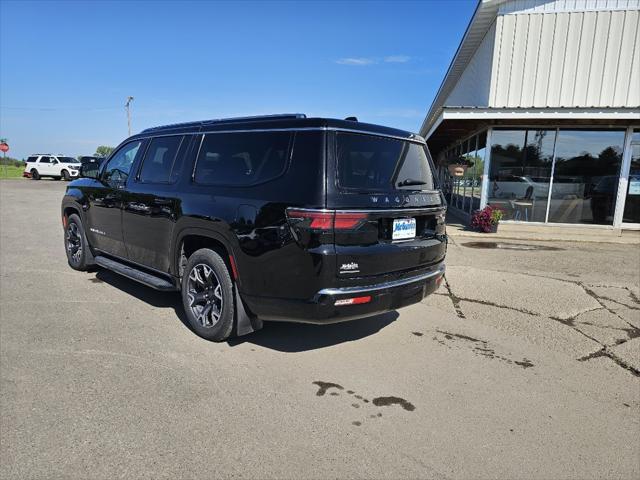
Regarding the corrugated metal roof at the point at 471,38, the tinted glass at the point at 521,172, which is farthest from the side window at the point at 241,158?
the tinted glass at the point at 521,172

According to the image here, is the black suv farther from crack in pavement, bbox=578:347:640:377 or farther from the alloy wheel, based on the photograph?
crack in pavement, bbox=578:347:640:377

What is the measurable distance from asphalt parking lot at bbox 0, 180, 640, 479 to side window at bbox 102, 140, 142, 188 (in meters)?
1.39

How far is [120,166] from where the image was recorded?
17.9ft

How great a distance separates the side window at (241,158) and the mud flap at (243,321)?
3.24 feet

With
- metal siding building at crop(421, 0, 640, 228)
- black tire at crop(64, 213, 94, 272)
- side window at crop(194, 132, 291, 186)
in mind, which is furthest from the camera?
metal siding building at crop(421, 0, 640, 228)

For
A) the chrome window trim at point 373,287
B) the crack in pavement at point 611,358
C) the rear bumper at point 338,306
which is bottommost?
the crack in pavement at point 611,358

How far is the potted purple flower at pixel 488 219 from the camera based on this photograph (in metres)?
11.5

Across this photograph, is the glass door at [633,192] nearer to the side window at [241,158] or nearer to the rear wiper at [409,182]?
the rear wiper at [409,182]

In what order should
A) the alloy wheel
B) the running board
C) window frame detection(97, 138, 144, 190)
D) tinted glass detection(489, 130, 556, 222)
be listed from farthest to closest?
tinted glass detection(489, 130, 556, 222)
window frame detection(97, 138, 144, 190)
the running board
the alloy wheel

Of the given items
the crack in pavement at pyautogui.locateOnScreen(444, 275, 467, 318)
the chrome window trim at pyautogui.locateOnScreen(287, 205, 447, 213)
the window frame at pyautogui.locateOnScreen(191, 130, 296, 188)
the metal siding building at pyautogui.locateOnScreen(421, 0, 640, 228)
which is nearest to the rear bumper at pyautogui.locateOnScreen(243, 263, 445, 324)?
the chrome window trim at pyautogui.locateOnScreen(287, 205, 447, 213)

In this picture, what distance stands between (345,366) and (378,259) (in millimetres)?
984

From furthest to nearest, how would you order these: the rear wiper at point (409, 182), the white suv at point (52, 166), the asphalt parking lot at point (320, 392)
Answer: the white suv at point (52, 166), the rear wiper at point (409, 182), the asphalt parking lot at point (320, 392)

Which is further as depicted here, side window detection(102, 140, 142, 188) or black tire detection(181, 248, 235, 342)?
side window detection(102, 140, 142, 188)

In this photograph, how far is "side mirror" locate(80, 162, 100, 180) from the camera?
5.99m
